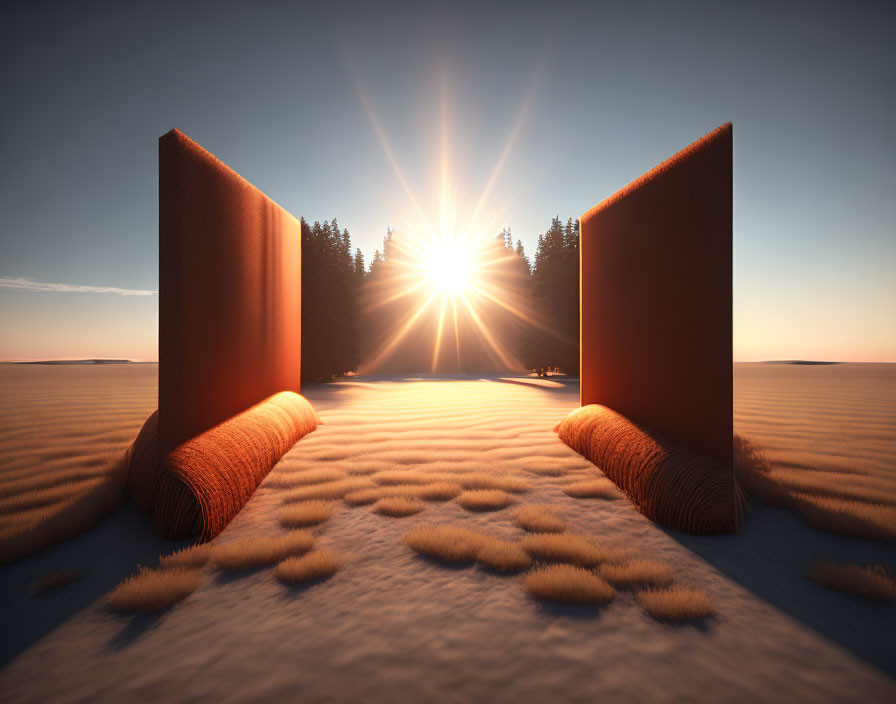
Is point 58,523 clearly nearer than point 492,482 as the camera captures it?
Yes

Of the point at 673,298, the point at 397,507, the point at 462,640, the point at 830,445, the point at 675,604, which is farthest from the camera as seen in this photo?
the point at 830,445

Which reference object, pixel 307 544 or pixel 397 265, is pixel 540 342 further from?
pixel 397 265

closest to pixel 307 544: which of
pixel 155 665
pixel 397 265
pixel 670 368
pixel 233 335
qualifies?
pixel 155 665

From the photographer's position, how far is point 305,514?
2.06 m

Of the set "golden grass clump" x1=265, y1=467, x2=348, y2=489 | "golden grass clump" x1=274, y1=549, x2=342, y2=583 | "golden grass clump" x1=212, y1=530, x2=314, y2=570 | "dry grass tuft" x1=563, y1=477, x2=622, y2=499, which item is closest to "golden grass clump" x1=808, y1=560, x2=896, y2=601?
"dry grass tuft" x1=563, y1=477, x2=622, y2=499

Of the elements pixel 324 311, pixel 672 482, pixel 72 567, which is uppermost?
pixel 324 311

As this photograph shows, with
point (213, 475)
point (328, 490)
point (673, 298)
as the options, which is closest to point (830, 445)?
point (673, 298)

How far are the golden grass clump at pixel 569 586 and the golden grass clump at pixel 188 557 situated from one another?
1379mm

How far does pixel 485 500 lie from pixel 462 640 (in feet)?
3.70

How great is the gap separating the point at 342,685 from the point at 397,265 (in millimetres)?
29083

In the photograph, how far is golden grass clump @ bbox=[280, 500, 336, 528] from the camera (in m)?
2.01

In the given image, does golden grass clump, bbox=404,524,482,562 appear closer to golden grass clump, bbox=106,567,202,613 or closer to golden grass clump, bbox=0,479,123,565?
golden grass clump, bbox=106,567,202,613

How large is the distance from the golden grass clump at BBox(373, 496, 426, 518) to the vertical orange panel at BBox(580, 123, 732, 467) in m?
1.69

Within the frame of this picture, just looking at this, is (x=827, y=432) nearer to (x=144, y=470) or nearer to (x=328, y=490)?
(x=328, y=490)
